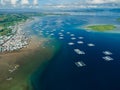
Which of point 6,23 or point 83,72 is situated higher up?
point 83,72

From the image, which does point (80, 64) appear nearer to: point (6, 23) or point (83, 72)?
point (83, 72)

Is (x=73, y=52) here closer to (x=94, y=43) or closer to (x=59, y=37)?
(x=94, y=43)

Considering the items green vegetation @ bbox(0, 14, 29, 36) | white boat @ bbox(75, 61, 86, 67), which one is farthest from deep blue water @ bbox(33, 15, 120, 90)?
green vegetation @ bbox(0, 14, 29, 36)

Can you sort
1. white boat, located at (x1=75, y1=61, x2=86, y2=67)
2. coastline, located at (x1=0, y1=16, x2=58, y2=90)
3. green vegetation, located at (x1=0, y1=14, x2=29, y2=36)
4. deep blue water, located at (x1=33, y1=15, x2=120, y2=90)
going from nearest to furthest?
deep blue water, located at (x1=33, y1=15, x2=120, y2=90) < coastline, located at (x1=0, y1=16, x2=58, y2=90) < white boat, located at (x1=75, y1=61, x2=86, y2=67) < green vegetation, located at (x1=0, y1=14, x2=29, y2=36)

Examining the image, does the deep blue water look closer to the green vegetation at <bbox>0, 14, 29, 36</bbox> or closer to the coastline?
the coastline

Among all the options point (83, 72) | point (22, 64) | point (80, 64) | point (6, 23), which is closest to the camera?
point (83, 72)

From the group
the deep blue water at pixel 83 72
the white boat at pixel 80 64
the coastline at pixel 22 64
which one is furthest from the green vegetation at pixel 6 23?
the white boat at pixel 80 64

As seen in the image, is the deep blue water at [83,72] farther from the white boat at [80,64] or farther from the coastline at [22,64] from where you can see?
the coastline at [22,64]

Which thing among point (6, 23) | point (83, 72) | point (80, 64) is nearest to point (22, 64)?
point (80, 64)
